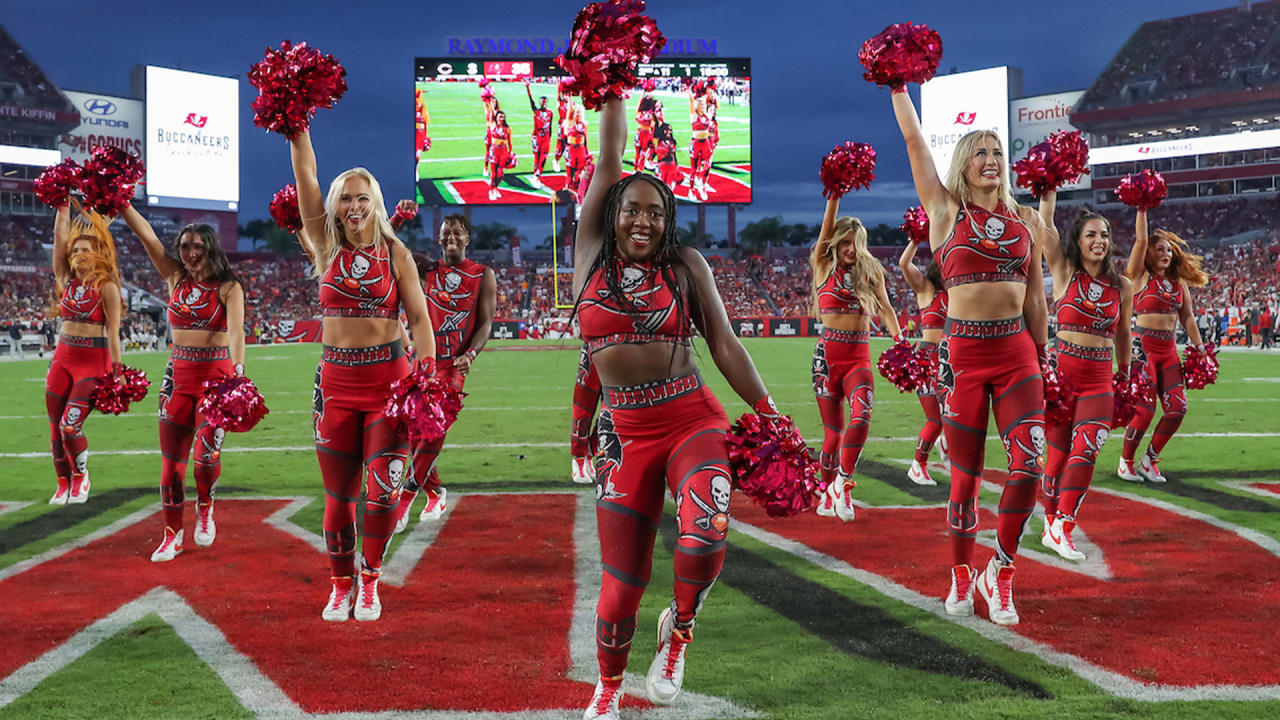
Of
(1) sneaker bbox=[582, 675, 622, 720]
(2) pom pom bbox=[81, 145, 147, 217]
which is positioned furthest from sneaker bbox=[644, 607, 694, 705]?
(2) pom pom bbox=[81, 145, 147, 217]

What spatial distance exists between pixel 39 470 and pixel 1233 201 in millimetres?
70065

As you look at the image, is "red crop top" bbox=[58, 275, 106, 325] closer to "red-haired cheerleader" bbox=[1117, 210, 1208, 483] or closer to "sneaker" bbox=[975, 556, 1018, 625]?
"sneaker" bbox=[975, 556, 1018, 625]

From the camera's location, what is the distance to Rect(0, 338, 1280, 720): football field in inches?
143

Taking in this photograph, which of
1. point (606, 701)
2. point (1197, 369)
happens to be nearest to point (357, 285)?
point (606, 701)

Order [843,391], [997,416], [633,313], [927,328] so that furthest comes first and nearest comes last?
1. [927,328]
2. [843,391]
3. [997,416]
4. [633,313]

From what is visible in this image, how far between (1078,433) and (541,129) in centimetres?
4571

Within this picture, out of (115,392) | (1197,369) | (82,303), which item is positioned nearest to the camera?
(115,392)

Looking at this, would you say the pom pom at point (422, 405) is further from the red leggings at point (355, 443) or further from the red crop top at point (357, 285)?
the red crop top at point (357, 285)

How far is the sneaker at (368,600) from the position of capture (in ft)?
15.6

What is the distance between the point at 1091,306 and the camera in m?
6.43

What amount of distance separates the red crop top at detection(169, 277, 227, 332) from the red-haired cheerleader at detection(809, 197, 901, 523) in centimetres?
400

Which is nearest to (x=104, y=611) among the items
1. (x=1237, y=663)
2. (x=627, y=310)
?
(x=627, y=310)

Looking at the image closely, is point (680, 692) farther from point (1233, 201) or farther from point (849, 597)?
point (1233, 201)

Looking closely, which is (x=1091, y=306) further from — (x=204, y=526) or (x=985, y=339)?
(x=204, y=526)
